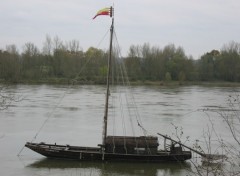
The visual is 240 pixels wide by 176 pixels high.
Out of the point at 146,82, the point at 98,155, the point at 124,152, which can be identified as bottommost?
the point at 98,155

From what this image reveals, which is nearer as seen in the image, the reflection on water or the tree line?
the reflection on water

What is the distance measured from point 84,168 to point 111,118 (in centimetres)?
1536

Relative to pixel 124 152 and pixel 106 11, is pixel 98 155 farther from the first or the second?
pixel 106 11

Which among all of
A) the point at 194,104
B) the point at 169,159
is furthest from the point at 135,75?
the point at 169,159

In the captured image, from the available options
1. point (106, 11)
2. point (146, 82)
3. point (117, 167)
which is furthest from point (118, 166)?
point (146, 82)

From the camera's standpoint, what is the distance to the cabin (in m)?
20.9

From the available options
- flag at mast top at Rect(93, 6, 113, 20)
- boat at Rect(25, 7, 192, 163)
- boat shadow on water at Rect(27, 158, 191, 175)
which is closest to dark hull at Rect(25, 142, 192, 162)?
boat at Rect(25, 7, 192, 163)

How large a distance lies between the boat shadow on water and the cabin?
66 cm

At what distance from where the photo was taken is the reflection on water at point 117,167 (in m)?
19.8

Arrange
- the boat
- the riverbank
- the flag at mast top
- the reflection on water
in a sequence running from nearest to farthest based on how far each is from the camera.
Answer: the reflection on water → the boat → the flag at mast top → the riverbank

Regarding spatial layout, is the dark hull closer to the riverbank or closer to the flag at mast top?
the flag at mast top

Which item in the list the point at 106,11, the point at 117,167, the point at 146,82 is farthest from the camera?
the point at 146,82

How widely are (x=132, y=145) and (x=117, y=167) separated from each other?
141 centimetres

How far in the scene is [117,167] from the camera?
66.9ft
